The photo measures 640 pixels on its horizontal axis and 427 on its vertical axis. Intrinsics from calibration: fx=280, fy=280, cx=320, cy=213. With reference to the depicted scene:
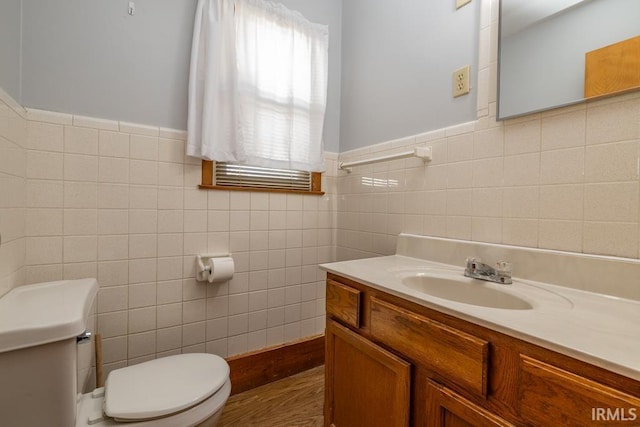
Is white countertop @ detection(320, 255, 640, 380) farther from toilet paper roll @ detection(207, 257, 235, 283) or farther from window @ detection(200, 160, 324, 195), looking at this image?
window @ detection(200, 160, 324, 195)

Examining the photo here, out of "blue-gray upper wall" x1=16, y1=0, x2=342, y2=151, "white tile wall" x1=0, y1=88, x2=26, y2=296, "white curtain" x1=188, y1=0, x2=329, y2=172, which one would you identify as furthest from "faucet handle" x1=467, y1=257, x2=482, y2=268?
"white tile wall" x1=0, y1=88, x2=26, y2=296

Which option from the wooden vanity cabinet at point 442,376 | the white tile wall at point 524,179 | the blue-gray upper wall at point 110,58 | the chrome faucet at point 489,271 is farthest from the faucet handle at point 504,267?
the blue-gray upper wall at point 110,58

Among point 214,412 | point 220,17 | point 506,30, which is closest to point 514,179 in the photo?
point 506,30

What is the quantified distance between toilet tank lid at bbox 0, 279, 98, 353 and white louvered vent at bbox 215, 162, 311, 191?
30.7 inches

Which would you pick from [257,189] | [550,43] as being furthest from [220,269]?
[550,43]

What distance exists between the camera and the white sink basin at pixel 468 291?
2.96 ft

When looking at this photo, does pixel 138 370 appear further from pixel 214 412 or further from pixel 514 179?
pixel 514 179

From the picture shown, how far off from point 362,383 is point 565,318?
0.66 metres

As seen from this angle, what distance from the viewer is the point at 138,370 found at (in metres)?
1.09

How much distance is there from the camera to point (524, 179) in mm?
1032

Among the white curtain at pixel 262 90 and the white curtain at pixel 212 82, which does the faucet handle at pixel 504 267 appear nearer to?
the white curtain at pixel 262 90

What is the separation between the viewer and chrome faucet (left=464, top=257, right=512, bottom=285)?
966mm


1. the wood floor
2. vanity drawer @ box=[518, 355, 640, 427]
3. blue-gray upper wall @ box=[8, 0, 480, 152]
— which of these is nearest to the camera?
vanity drawer @ box=[518, 355, 640, 427]

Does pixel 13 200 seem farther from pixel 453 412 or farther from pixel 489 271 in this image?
pixel 489 271
